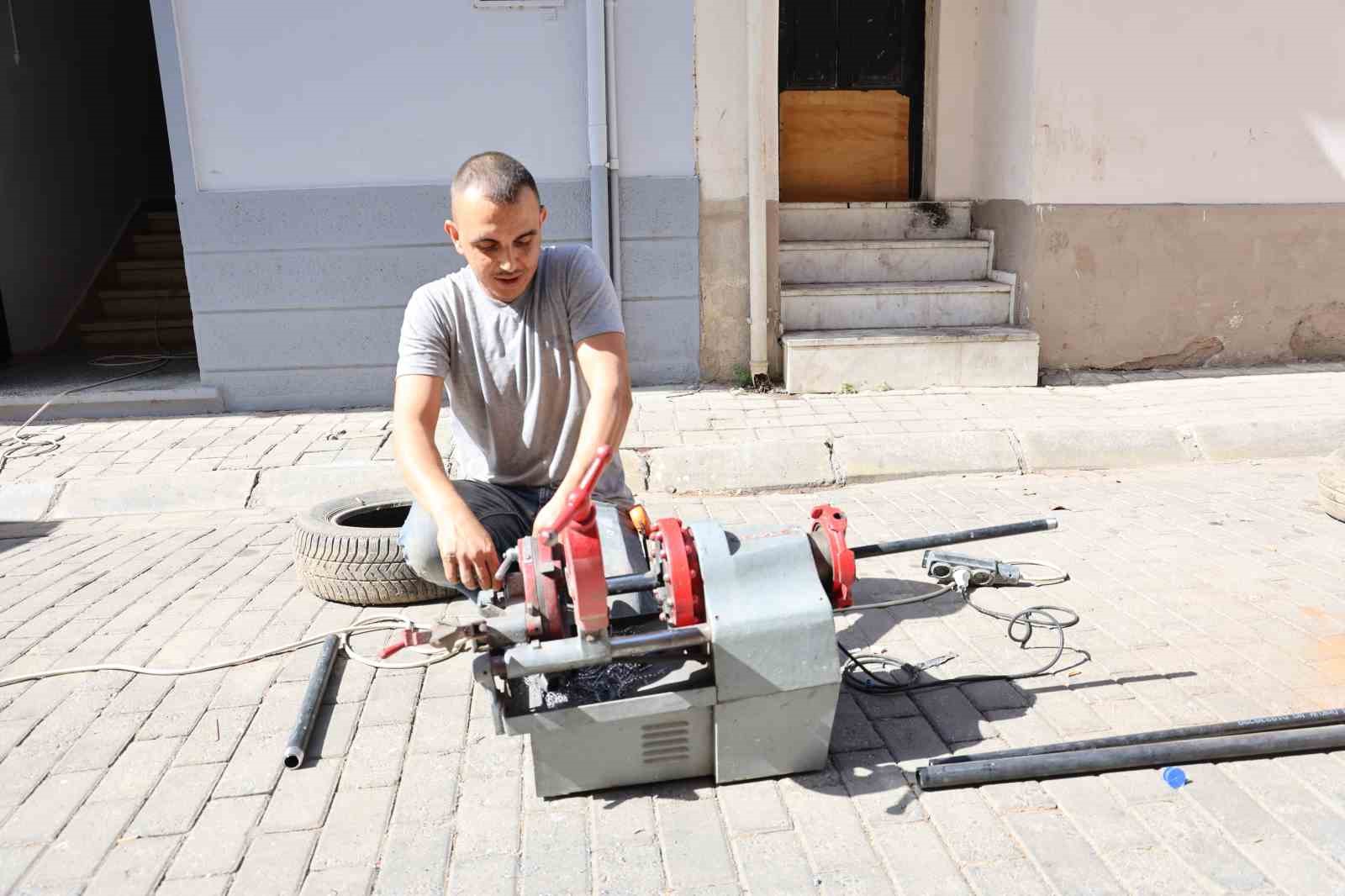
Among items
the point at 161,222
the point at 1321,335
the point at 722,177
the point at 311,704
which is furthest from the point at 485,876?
the point at 161,222

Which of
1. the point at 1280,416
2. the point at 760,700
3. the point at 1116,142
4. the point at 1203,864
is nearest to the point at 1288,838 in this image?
the point at 1203,864

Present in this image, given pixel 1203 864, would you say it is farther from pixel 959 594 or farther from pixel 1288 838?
pixel 959 594

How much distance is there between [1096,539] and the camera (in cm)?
409

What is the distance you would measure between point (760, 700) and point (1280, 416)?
476cm

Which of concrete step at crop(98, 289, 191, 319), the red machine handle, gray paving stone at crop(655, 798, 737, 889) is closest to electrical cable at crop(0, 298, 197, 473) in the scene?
concrete step at crop(98, 289, 191, 319)

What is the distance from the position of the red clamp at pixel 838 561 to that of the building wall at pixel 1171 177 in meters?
4.73

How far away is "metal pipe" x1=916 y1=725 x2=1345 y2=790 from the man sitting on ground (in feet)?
4.17

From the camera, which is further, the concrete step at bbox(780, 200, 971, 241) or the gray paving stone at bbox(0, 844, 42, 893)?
the concrete step at bbox(780, 200, 971, 241)

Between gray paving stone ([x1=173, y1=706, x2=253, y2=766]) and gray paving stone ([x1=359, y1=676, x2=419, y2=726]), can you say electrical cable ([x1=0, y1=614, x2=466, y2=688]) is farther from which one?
gray paving stone ([x1=173, y1=706, x2=253, y2=766])

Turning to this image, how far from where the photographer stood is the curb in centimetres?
502

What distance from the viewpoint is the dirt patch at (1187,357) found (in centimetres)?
682

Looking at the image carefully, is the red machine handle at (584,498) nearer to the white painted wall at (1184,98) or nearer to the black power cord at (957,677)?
the black power cord at (957,677)

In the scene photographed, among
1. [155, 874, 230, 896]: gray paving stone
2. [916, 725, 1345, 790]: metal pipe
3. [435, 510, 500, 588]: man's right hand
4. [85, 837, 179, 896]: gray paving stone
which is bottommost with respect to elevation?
[155, 874, 230, 896]: gray paving stone

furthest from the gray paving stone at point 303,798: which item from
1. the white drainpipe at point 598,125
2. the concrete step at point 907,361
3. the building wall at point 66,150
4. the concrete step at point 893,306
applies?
the building wall at point 66,150
